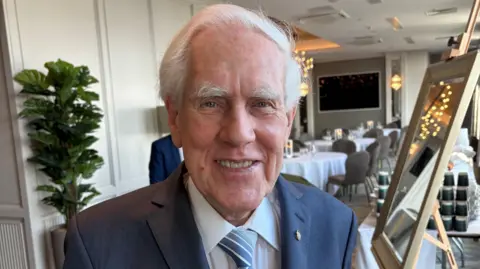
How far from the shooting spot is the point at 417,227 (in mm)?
741

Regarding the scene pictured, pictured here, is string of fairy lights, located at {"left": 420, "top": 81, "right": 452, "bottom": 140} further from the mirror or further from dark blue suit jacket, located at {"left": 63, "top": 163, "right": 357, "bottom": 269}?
dark blue suit jacket, located at {"left": 63, "top": 163, "right": 357, "bottom": 269}

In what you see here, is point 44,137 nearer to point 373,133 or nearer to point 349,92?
point 373,133

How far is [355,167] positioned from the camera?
239 inches

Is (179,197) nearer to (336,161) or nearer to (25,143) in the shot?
(25,143)

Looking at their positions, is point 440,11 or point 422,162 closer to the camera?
point 422,162

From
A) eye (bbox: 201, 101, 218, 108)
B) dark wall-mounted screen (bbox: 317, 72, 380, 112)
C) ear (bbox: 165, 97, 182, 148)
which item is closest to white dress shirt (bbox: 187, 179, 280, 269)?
ear (bbox: 165, 97, 182, 148)

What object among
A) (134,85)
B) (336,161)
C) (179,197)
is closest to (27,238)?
(134,85)

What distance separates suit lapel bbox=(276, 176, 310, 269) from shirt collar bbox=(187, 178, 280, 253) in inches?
1.2

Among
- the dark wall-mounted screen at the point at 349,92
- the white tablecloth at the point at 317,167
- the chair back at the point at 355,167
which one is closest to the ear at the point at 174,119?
the white tablecloth at the point at 317,167

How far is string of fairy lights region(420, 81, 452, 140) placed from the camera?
845mm

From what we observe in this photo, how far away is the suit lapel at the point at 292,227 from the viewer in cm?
95

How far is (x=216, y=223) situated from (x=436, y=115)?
21.5 inches

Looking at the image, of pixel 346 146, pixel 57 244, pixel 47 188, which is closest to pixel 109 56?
pixel 47 188

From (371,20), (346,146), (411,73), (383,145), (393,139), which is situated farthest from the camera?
(411,73)
